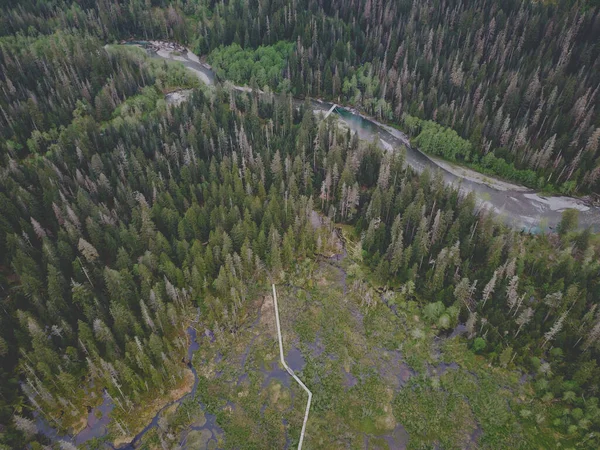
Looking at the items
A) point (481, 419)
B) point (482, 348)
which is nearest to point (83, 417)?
point (481, 419)

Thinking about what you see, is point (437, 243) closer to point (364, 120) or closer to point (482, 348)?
point (482, 348)

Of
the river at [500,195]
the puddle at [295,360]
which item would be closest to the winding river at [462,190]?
the river at [500,195]

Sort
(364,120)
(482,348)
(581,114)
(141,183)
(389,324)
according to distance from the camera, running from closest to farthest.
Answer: (482,348), (389,324), (141,183), (581,114), (364,120)

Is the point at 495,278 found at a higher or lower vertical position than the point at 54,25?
lower

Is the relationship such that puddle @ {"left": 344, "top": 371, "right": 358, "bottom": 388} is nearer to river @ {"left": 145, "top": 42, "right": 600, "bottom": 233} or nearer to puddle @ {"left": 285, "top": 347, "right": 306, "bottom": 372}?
puddle @ {"left": 285, "top": 347, "right": 306, "bottom": 372}

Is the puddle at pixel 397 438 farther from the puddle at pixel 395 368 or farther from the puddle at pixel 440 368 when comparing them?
the puddle at pixel 440 368

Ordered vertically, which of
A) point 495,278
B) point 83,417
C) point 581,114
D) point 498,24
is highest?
point 498,24

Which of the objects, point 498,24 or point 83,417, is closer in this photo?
point 83,417
